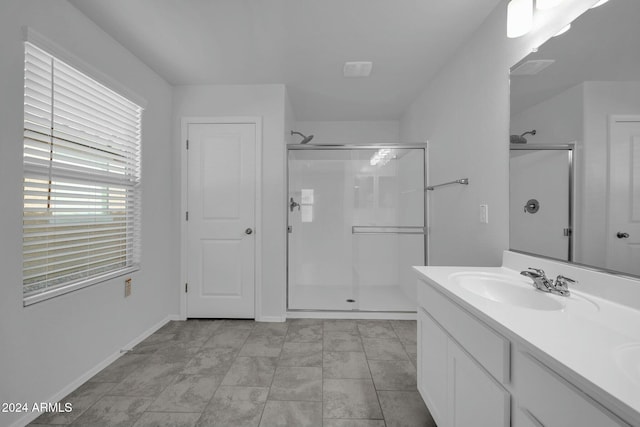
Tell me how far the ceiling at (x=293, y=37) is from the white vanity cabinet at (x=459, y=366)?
1.74 m

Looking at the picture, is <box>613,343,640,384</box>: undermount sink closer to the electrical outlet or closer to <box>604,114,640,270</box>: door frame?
<box>604,114,640,270</box>: door frame

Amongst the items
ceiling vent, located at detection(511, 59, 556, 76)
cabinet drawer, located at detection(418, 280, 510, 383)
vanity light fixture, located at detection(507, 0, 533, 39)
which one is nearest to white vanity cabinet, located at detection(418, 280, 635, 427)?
cabinet drawer, located at detection(418, 280, 510, 383)

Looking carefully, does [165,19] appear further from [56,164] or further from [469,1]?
[469,1]

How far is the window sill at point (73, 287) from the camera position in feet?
4.69

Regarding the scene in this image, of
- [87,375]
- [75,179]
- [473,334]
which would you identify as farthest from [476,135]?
[87,375]

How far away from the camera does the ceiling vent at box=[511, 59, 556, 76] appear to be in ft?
4.23

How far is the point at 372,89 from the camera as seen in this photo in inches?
110

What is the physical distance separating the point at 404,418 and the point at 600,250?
1233mm

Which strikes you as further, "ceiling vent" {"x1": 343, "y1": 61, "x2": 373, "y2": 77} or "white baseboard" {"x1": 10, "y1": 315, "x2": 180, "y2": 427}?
"ceiling vent" {"x1": 343, "y1": 61, "x2": 373, "y2": 77}

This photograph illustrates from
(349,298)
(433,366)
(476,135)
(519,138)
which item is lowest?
(349,298)

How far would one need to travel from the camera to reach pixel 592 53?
3.56ft

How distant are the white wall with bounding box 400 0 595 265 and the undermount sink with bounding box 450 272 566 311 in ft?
1.26

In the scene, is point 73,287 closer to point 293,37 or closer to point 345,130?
point 293,37

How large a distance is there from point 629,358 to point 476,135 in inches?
60.7
